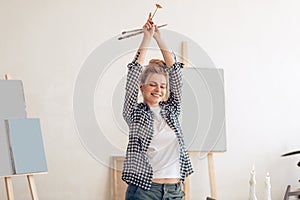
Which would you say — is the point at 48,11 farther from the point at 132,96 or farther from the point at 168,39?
the point at 132,96

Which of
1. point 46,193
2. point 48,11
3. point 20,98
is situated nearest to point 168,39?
point 20,98

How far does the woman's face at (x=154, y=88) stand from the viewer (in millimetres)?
1915

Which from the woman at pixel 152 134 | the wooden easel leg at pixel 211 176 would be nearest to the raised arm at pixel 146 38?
the woman at pixel 152 134

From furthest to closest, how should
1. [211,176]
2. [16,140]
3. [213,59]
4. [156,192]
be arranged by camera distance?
[213,59] < [211,176] < [16,140] < [156,192]

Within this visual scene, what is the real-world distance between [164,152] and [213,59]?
1570 mm

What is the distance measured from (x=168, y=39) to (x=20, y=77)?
4.17 ft

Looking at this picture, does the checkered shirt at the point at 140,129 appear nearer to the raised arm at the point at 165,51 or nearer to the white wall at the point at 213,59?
the raised arm at the point at 165,51

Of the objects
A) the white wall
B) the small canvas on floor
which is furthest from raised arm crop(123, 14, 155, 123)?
the white wall

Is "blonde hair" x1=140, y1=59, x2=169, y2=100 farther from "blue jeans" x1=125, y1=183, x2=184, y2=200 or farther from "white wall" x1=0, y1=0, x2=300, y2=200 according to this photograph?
"white wall" x1=0, y1=0, x2=300, y2=200

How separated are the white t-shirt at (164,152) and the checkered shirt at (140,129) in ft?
0.05

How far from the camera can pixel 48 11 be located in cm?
312

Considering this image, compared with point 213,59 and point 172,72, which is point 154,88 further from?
point 213,59

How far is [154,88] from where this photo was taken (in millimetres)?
1916

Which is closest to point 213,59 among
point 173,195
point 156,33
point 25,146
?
point 25,146
